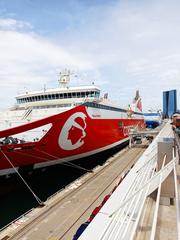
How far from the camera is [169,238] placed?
325cm

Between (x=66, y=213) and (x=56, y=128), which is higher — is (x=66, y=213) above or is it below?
below

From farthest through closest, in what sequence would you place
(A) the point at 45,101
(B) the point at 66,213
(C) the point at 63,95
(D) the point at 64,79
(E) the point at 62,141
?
(D) the point at 64,79 < (C) the point at 63,95 < (A) the point at 45,101 < (E) the point at 62,141 < (B) the point at 66,213

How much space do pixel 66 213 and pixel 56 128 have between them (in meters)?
4.82

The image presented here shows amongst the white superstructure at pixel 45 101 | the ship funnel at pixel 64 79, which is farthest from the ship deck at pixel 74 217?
the ship funnel at pixel 64 79

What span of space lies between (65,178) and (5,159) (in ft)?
15.6

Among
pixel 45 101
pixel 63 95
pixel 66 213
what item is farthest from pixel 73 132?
pixel 45 101

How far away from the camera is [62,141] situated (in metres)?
11.5

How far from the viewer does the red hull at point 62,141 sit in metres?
9.81

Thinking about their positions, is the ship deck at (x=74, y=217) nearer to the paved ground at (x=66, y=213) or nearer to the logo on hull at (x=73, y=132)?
the paved ground at (x=66, y=213)

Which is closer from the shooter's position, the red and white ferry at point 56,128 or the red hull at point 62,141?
the red hull at point 62,141

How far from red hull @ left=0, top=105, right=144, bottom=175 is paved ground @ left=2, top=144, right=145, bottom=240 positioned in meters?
2.16

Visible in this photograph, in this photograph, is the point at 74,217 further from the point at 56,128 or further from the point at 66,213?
the point at 56,128

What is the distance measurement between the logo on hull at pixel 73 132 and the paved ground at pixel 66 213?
217 centimetres

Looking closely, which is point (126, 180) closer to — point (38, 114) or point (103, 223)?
point (103, 223)
